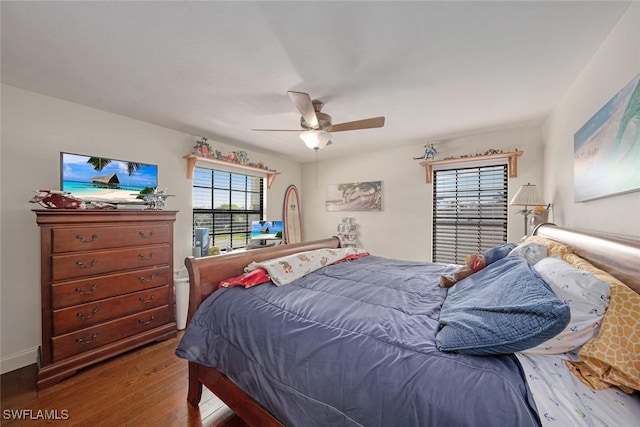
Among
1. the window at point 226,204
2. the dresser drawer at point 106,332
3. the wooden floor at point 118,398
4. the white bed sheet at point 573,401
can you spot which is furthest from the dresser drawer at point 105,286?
the white bed sheet at point 573,401

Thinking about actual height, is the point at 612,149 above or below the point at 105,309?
above

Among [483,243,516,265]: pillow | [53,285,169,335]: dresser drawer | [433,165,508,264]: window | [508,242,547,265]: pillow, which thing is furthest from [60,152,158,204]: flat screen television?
[433,165,508,264]: window

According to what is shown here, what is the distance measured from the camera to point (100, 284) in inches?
83.7

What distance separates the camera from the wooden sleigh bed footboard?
1287 millimetres

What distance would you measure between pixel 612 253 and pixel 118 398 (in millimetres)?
2884

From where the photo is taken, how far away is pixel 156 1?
48.7 inches

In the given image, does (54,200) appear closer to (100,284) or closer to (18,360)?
(100,284)

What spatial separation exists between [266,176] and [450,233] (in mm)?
3017

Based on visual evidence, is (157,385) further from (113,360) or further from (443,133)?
(443,133)

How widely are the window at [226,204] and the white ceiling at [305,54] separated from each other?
1.14 meters

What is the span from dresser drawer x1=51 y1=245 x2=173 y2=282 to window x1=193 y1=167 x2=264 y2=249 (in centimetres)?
98

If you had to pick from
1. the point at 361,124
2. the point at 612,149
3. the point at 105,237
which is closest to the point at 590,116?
the point at 612,149

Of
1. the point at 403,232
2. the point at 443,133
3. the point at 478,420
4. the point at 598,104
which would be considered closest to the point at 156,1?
the point at 478,420

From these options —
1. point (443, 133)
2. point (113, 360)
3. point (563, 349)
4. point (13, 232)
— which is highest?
point (443, 133)
